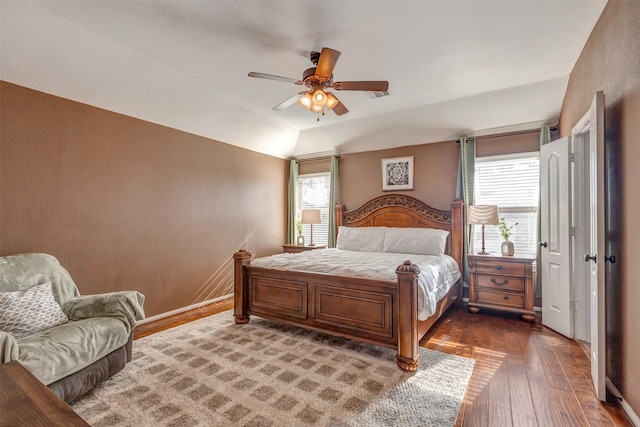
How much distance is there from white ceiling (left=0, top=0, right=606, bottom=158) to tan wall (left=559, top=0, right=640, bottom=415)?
407mm

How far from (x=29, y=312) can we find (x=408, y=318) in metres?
2.91

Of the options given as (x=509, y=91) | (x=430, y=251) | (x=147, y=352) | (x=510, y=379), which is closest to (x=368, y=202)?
(x=430, y=251)

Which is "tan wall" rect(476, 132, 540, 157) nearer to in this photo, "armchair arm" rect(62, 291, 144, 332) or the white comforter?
the white comforter

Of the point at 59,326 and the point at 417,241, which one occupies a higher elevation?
the point at 417,241

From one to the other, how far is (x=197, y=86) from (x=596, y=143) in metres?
3.94

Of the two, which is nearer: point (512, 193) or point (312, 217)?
point (512, 193)

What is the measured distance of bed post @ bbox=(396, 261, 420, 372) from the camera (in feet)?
8.15

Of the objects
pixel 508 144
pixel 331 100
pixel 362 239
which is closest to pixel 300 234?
pixel 362 239

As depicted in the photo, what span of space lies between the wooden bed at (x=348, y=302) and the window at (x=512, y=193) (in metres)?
0.43

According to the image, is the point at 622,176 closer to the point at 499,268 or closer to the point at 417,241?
the point at 499,268

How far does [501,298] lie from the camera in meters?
3.84

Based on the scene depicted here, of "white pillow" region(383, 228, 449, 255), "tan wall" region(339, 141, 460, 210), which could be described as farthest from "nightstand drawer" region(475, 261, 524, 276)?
"tan wall" region(339, 141, 460, 210)

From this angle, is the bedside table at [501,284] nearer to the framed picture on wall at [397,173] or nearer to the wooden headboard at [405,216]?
the wooden headboard at [405,216]

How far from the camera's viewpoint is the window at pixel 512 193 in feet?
13.4
